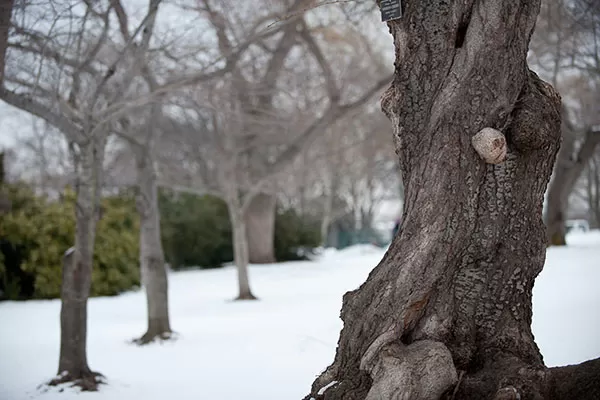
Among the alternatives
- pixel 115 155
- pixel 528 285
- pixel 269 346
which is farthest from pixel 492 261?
pixel 115 155

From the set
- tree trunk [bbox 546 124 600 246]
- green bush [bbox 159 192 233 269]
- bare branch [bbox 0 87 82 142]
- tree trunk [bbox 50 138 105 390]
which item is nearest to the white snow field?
tree trunk [bbox 50 138 105 390]

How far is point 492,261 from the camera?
14.1 ft

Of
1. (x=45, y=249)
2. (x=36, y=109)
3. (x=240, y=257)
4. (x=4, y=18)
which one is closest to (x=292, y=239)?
(x=240, y=257)

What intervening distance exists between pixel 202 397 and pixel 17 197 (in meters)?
11.0

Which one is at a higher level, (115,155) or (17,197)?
(115,155)

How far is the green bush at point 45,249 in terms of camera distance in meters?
14.0

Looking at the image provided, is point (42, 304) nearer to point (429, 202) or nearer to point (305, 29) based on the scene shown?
point (305, 29)

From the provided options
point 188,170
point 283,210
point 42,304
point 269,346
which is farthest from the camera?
point 283,210

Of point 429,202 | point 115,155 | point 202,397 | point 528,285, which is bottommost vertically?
point 202,397

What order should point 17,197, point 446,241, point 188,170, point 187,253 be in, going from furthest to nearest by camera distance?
point 187,253 < point 188,170 < point 17,197 < point 446,241

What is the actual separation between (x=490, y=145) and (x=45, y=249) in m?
12.2

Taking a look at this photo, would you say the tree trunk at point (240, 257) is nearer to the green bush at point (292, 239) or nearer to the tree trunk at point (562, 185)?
the green bush at point (292, 239)

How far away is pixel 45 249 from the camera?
46.2 ft

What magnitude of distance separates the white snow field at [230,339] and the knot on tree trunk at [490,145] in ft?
9.64
